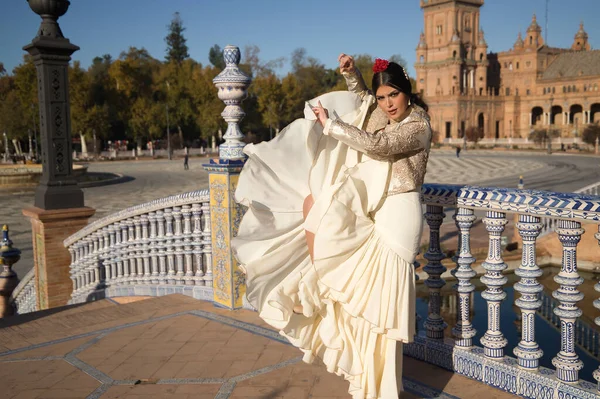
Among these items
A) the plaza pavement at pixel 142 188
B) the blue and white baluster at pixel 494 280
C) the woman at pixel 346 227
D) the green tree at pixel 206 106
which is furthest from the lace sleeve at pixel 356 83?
the green tree at pixel 206 106

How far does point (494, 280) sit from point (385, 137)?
1.17 meters

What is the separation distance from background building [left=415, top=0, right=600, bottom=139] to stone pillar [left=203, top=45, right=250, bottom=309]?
73.3 metres

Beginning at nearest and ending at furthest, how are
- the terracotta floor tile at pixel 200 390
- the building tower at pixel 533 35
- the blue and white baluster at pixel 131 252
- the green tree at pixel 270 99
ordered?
the terracotta floor tile at pixel 200 390, the blue and white baluster at pixel 131 252, the green tree at pixel 270 99, the building tower at pixel 533 35

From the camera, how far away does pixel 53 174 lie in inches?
291

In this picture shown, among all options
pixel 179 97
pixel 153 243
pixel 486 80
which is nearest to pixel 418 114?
pixel 153 243

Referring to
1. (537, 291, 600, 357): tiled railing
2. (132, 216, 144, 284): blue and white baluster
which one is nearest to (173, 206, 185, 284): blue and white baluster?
(132, 216, 144, 284): blue and white baluster

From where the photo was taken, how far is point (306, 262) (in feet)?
10.9

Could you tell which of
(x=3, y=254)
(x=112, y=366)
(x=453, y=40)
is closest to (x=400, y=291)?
(x=112, y=366)

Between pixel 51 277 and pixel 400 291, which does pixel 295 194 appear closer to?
pixel 400 291

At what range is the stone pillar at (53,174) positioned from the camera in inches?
283

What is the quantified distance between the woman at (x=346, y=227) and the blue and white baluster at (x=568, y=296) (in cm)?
76

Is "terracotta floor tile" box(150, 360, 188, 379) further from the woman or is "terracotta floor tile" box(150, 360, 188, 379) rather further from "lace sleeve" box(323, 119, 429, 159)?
"lace sleeve" box(323, 119, 429, 159)

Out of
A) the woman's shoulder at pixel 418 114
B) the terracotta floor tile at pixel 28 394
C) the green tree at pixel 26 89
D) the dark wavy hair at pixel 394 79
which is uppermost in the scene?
the green tree at pixel 26 89

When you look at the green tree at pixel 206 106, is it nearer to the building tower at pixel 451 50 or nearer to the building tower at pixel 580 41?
the building tower at pixel 451 50
